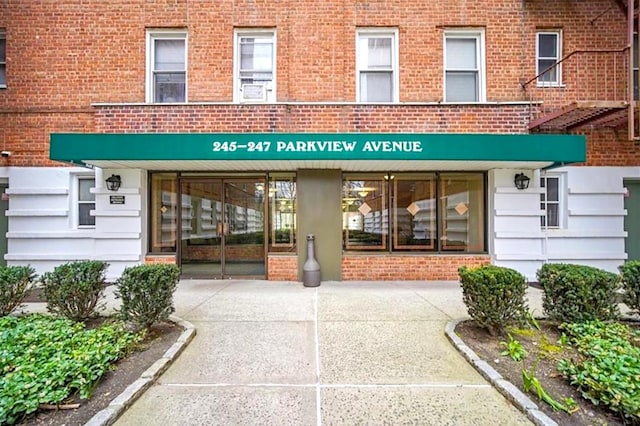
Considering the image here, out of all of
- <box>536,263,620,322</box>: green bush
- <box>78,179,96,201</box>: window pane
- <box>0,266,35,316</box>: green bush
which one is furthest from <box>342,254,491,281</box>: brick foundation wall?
<box>78,179,96,201</box>: window pane

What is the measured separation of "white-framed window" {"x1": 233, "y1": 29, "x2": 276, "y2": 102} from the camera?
8.72 metres

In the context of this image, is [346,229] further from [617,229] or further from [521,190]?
[617,229]

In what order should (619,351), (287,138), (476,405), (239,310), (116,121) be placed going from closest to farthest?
(476,405), (619,351), (239,310), (287,138), (116,121)

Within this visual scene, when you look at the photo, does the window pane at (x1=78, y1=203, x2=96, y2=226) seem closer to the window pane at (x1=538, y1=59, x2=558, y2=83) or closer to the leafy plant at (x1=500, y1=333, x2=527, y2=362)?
the leafy plant at (x1=500, y1=333, x2=527, y2=362)

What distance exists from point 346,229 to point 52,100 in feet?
26.7

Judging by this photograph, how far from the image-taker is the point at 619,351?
3.83 meters

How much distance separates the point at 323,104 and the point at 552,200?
21.0 ft

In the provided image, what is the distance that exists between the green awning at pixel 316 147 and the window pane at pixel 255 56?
101 inches

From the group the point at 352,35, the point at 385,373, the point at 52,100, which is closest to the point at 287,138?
the point at 352,35

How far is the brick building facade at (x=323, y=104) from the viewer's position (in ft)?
28.2

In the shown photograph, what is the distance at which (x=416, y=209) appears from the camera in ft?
29.8

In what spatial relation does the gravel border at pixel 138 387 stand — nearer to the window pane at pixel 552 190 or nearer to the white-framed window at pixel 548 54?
the window pane at pixel 552 190

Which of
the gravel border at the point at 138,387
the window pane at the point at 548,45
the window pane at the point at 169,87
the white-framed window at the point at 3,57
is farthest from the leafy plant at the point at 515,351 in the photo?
the white-framed window at the point at 3,57

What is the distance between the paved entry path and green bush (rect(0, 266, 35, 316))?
7.49 feet
